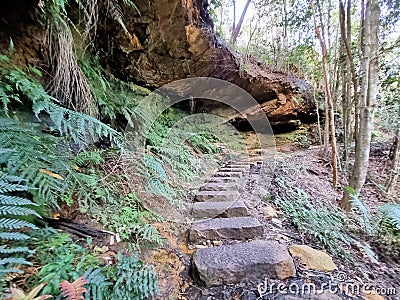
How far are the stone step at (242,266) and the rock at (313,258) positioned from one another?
20 centimetres

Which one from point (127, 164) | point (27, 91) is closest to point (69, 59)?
point (27, 91)

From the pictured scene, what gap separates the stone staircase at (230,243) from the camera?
1501 mm

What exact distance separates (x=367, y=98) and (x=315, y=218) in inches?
66.6

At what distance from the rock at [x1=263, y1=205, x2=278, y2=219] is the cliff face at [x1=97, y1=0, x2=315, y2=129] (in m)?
2.52

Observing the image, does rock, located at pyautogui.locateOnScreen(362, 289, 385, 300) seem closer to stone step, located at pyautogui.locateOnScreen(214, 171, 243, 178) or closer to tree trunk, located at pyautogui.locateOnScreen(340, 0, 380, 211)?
tree trunk, located at pyautogui.locateOnScreen(340, 0, 380, 211)

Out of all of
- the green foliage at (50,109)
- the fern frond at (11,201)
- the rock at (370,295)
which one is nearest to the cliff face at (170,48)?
the green foliage at (50,109)

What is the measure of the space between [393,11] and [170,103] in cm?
451

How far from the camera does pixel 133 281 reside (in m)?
1.25

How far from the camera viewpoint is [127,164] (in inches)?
89.5

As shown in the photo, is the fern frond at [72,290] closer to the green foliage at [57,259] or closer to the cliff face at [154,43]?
the green foliage at [57,259]

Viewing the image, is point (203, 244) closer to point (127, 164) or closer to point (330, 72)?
point (127, 164)

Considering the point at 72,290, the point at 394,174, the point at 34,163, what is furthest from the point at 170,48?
the point at 394,174

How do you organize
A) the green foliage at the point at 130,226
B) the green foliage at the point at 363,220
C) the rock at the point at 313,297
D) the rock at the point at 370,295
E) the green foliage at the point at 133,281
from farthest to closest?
1. the green foliage at the point at 363,220
2. the green foliage at the point at 130,226
3. the rock at the point at 370,295
4. the rock at the point at 313,297
5. the green foliage at the point at 133,281

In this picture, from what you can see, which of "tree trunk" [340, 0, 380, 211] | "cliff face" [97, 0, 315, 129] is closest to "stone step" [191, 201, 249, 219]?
"tree trunk" [340, 0, 380, 211]
